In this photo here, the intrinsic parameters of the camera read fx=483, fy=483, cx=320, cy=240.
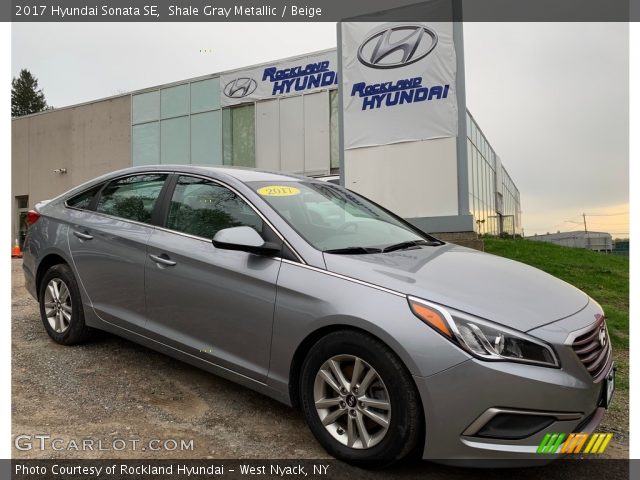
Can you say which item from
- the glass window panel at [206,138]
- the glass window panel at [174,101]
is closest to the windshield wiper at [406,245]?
the glass window panel at [206,138]

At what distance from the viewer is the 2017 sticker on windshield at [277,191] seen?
3.35m

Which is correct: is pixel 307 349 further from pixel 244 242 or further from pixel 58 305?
pixel 58 305

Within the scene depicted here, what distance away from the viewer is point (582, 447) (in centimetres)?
233

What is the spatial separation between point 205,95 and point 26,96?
157 feet

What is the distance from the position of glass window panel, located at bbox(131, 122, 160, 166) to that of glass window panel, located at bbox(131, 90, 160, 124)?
28 centimetres

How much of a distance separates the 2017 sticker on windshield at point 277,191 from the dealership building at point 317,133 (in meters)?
1.89

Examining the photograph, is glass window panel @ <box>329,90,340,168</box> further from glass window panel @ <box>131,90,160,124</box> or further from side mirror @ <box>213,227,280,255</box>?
side mirror @ <box>213,227,280,255</box>

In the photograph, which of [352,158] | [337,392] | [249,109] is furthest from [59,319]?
[249,109]

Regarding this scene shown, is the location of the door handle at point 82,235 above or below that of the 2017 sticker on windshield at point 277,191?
below

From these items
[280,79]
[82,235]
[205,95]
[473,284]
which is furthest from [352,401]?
[205,95]

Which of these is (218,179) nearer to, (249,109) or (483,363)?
(483,363)

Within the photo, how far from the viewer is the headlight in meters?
2.23

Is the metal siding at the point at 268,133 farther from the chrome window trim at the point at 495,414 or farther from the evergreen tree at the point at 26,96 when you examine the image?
the evergreen tree at the point at 26,96

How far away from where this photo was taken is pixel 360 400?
2.47 meters
